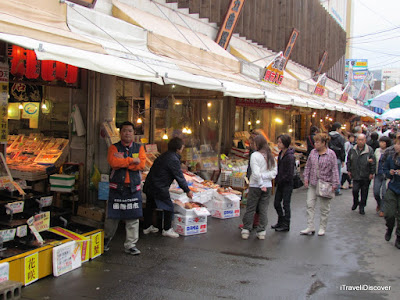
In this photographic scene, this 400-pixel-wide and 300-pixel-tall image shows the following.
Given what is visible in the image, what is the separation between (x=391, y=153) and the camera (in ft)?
22.3

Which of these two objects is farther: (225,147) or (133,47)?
(225,147)

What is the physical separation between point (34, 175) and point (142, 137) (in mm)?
3611

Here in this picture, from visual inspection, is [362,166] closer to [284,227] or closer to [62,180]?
[284,227]

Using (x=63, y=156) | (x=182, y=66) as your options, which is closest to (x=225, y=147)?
(x=182, y=66)

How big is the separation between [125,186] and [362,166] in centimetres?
568

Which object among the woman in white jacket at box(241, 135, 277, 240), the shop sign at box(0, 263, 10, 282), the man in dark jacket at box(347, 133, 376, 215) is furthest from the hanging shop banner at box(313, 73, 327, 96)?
the shop sign at box(0, 263, 10, 282)

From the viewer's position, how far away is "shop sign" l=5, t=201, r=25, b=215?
5.00 meters

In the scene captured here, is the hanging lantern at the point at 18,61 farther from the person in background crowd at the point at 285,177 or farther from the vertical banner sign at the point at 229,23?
the vertical banner sign at the point at 229,23

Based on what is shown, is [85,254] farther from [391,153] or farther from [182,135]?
[182,135]

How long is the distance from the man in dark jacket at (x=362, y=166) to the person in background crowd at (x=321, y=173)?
7.25ft

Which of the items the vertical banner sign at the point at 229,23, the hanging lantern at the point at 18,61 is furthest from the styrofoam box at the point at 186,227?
the vertical banner sign at the point at 229,23

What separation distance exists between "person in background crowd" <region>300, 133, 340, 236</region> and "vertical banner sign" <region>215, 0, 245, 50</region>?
6684mm

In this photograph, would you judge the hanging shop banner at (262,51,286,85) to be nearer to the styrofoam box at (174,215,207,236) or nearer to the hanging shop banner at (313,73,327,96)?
the hanging shop banner at (313,73,327,96)

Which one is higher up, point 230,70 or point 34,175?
point 230,70
